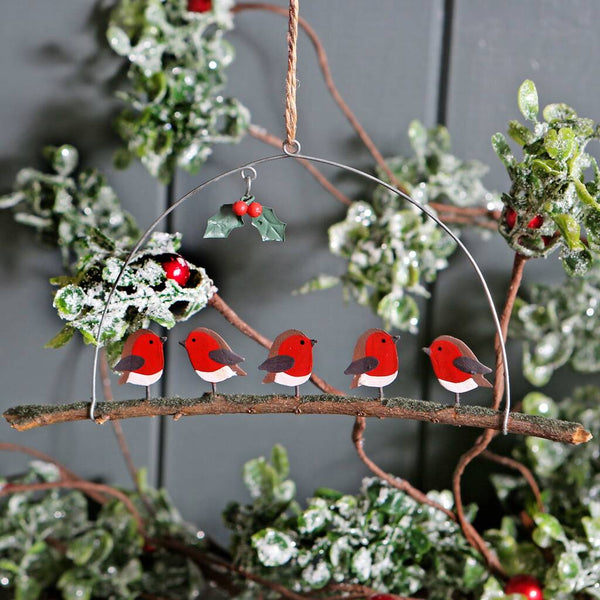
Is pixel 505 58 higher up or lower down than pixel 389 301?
higher up

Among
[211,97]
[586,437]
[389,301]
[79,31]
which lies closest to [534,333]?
[389,301]

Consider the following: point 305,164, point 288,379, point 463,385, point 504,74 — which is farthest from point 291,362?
point 504,74

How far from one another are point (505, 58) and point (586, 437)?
1.53 feet

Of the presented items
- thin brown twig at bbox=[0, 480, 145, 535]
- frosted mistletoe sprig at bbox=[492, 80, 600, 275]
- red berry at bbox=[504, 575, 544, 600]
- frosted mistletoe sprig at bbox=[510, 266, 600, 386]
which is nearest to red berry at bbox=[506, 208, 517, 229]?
frosted mistletoe sprig at bbox=[492, 80, 600, 275]

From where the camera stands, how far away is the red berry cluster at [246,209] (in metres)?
0.46

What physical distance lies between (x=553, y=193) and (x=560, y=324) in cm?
27

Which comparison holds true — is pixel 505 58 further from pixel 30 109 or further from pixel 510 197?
pixel 30 109

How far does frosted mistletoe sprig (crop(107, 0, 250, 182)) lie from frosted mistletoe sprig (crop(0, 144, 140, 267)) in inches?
1.7

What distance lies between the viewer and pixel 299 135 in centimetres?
76

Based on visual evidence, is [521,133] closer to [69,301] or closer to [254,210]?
[254,210]

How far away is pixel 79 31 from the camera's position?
72 cm

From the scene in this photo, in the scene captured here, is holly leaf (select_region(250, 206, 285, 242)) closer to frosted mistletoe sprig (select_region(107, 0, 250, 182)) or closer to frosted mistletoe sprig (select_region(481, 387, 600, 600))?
frosted mistletoe sprig (select_region(107, 0, 250, 182))

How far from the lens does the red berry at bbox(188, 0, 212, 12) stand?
0.69 m

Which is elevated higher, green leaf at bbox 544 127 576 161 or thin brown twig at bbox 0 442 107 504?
green leaf at bbox 544 127 576 161
